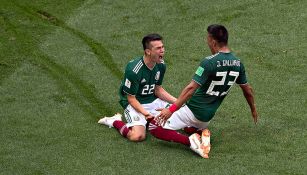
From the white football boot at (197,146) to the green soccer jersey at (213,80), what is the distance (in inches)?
12.8

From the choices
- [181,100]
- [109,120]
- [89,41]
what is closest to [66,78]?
[89,41]

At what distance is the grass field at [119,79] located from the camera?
739 centimetres

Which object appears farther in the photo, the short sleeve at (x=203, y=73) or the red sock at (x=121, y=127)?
the red sock at (x=121, y=127)

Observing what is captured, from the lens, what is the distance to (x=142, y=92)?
322 inches

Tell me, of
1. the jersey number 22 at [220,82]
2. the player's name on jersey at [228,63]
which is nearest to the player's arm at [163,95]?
the jersey number 22 at [220,82]

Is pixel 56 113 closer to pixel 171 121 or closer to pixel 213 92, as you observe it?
pixel 171 121

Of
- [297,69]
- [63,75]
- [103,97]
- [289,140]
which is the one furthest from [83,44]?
[289,140]

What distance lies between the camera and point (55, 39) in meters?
11.2

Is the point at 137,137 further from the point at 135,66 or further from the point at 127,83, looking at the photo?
the point at 135,66

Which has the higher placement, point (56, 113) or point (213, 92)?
point (213, 92)

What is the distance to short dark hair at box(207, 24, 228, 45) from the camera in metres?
7.39

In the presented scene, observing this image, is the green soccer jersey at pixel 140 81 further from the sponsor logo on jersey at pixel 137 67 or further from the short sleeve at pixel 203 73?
the short sleeve at pixel 203 73

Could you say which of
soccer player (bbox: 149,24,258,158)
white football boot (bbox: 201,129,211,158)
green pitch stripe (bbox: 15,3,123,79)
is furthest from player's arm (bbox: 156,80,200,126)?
green pitch stripe (bbox: 15,3,123,79)

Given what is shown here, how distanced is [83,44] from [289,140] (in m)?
4.39
